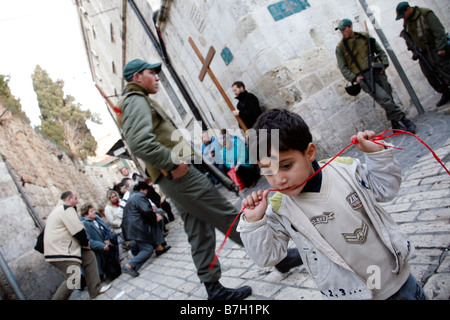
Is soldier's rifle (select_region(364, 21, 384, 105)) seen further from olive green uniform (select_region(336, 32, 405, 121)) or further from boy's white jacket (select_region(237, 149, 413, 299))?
boy's white jacket (select_region(237, 149, 413, 299))

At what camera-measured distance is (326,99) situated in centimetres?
532

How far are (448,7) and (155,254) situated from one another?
28.7 feet

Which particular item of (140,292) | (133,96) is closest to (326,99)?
(133,96)

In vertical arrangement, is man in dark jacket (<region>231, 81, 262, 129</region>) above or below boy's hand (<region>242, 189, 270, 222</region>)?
above

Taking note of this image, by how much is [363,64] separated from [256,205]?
4602 mm

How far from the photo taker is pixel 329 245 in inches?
45.3

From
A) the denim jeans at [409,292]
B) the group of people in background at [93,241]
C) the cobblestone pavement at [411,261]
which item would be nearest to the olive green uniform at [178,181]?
the cobblestone pavement at [411,261]

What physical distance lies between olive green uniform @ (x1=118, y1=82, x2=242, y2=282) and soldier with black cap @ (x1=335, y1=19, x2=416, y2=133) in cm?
362

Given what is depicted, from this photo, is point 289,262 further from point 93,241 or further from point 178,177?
point 93,241

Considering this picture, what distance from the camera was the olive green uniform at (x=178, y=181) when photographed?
2196 mm

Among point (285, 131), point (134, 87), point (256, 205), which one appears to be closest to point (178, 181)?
point (134, 87)

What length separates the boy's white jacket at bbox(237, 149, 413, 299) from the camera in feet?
3.79

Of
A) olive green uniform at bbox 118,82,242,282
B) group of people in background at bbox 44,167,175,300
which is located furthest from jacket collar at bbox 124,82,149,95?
group of people in background at bbox 44,167,175,300

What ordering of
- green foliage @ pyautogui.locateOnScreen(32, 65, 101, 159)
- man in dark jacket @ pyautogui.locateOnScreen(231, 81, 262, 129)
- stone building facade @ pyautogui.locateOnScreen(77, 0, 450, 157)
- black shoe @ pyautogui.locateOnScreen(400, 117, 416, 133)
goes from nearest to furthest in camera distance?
1. black shoe @ pyautogui.locateOnScreen(400, 117, 416, 133)
2. stone building facade @ pyautogui.locateOnScreen(77, 0, 450, 157)
3. man in dark jacket @ pyautogui.locateOnScreen(231, 81, 262, 129)
4. green foliage @ pyautogui.locateOnScreen(32, 65, 101, 159)
